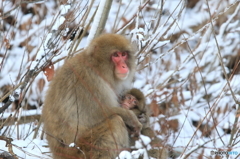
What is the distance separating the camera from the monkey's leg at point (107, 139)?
4.28 metres

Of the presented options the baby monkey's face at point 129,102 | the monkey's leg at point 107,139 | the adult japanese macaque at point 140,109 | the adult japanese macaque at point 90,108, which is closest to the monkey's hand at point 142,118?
the adult japanese macaque at point 140,109

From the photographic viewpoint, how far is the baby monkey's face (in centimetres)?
485

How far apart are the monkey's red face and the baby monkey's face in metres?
0.39

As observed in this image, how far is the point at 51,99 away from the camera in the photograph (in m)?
4.38

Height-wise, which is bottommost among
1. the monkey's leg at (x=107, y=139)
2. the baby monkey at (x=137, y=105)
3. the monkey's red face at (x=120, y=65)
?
the monkey's leg at (x=107, y=139)

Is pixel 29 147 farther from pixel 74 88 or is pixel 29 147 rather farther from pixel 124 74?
pixel 124 74

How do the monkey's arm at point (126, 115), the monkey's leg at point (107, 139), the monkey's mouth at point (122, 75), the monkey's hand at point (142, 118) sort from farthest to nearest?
the monkey's hand at point (142, 118) < the monkey's mouth at point (122, 75) < the monkey's arm at point (126, 115) < the monkey's leg at point (107, 139)

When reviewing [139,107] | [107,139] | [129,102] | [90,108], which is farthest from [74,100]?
[139,107]

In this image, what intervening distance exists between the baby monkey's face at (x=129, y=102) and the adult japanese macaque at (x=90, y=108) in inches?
12.0

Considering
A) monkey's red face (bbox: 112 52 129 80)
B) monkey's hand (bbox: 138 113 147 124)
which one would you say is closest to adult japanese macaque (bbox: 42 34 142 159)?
monkey's red face (bbox: 112 52 129 80)

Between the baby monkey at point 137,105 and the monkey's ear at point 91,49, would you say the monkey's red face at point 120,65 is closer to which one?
the monkey's ear at point 91,49

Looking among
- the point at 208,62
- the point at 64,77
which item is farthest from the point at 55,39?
the point at 208,62

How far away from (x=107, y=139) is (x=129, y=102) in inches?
26.5

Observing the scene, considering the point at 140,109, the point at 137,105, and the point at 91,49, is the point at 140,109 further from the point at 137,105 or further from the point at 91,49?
the point at 91,49
